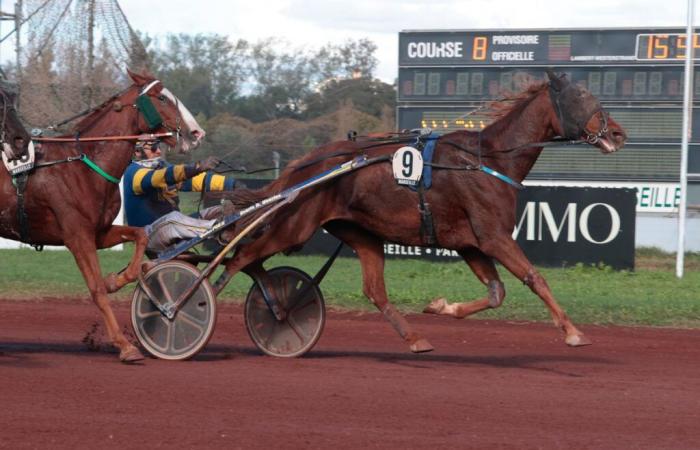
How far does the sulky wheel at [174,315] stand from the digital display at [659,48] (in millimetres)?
15491

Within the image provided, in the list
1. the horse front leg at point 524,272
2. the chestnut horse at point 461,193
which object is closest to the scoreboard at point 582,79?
the chestnut horse at point 461,193

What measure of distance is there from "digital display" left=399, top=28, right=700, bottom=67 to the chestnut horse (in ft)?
45.5

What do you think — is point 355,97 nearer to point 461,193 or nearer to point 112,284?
point 461,193

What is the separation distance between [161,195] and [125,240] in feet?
2.04

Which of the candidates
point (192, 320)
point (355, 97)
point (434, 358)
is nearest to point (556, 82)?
point (434, 358)

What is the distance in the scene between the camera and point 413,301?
12.9 meters

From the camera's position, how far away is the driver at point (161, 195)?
823 centimetres

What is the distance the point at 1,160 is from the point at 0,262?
9.97 metres

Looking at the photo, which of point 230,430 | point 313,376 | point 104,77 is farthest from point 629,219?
point 230,430

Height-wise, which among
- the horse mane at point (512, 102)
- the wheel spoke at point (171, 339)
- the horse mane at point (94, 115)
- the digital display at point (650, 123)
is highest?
the digital display at point (650, 123)

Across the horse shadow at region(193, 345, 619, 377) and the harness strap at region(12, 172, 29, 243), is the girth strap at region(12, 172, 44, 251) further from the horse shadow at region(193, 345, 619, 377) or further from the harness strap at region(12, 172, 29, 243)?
the horse shadow at region(193, 345, 619, 377)

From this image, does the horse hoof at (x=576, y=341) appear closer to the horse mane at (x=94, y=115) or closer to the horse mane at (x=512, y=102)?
the horse mane at (x=512, y=102)

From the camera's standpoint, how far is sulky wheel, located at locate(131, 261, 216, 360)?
8.16 metres

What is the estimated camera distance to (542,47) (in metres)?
22.1
